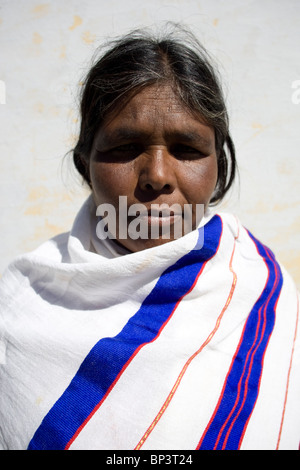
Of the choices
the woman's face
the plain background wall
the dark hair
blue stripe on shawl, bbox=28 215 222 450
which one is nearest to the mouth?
the woman's face

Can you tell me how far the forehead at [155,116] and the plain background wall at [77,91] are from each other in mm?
957

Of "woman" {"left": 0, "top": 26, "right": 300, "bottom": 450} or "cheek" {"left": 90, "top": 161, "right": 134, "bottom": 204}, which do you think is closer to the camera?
"woman" {"left": 0, "top": 26, "right": 300, "bottom": 450}

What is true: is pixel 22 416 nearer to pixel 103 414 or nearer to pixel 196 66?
pixel 103 414

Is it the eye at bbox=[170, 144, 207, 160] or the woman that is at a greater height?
the eye at bbox=[170, 144, 207, 160]

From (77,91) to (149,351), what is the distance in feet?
4.56

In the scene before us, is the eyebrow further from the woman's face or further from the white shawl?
the white shawl

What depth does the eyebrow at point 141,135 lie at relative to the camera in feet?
2.89

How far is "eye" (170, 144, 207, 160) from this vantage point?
Answer: 910 millimetres

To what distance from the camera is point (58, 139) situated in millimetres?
1903

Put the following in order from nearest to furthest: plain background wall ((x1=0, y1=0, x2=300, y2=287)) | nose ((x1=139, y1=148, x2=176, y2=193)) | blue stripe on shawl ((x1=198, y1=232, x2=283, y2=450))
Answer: blue stripe on shawl ((x1=198, y1=232, x2=283, y2=450)) < nose ((x1=139, y1=148, x2=176, y2=193)) < plain background wall ((x1=0, y1=0, x2=300, y2=287))

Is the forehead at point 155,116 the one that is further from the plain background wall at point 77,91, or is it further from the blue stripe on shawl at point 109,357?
the plain background wall at point 77,91
